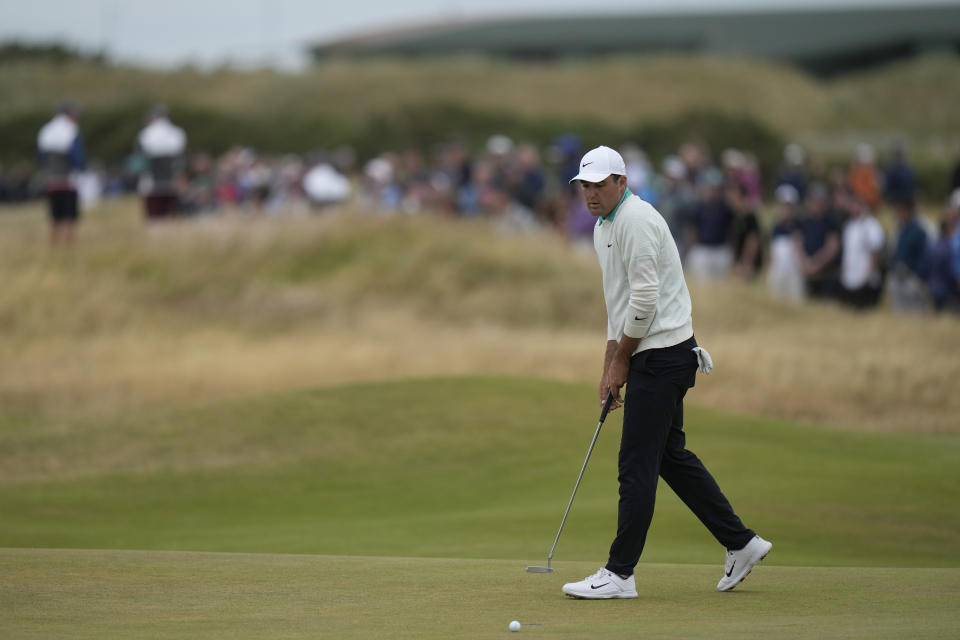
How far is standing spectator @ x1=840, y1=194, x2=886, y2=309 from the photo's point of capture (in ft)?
66.7

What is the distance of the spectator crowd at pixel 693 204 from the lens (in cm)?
2050

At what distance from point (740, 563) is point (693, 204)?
56.0 ft

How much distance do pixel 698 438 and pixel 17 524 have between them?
22.2 ft

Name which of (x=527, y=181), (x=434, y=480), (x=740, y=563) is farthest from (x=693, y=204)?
(x=740, y=563)

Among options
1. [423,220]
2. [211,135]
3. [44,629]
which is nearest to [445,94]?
[211,135]

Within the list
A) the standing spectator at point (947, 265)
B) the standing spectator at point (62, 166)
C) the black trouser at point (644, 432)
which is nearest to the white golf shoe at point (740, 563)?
the black trouser at point (644, 432)

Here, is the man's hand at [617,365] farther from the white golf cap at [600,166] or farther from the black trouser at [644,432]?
the white golf cap at [600,166]

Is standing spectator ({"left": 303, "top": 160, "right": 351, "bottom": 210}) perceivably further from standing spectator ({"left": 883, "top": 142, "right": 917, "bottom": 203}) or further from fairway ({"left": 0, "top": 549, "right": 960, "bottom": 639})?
fairway ({"left": 0, "top": 549, "right": 960, "bottom": 639})

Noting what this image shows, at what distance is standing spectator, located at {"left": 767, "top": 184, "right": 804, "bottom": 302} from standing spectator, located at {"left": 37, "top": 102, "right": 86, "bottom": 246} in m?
11.7

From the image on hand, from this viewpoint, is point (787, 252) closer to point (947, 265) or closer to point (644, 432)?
point (947, 265)

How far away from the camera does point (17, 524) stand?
11.2m

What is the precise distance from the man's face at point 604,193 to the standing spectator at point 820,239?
48.2 feet

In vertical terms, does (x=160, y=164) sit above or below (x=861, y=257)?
above

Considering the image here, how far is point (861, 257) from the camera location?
20922 millimetres
